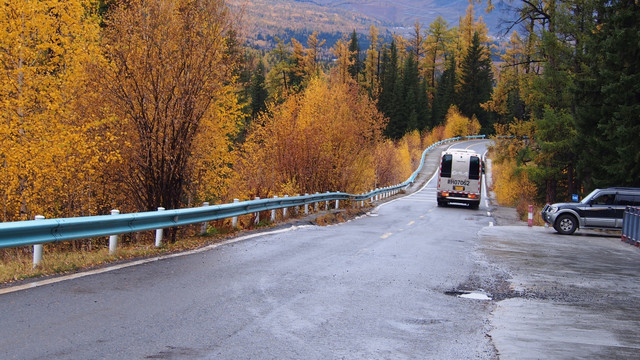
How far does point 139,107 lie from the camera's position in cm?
1471

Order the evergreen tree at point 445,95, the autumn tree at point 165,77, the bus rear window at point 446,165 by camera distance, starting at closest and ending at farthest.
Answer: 1. the autumn tree at point 165,77
2. the bus rear window at point 446,165
3. the evergreen tree at point 445,95

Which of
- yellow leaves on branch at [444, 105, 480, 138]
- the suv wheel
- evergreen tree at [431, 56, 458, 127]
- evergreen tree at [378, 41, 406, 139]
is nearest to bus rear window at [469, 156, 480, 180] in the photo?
the suv wheel

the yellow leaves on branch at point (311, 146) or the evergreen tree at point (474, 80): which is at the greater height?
the evergreen tree at point (474, 80)

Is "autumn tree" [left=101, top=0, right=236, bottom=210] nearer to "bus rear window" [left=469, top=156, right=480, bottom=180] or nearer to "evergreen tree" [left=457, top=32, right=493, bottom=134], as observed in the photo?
"bus rear window" [left=469, top=156, right=480, bottom=180]

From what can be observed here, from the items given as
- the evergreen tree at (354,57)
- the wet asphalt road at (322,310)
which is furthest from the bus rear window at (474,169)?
the evergreen tree at (354,57)

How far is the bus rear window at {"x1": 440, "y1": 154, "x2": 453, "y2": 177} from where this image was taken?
39062 mm

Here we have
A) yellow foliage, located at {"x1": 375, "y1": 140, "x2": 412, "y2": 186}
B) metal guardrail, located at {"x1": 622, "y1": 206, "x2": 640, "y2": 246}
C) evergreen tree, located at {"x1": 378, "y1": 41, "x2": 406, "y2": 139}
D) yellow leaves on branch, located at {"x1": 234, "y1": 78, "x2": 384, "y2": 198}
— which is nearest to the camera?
metal guardrail, located at {"x1": 622, "y1": 206, "x2": 640, "y2": 246}

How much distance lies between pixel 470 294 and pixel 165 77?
9.56 meters

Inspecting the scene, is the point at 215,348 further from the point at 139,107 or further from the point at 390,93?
the point at 390,93

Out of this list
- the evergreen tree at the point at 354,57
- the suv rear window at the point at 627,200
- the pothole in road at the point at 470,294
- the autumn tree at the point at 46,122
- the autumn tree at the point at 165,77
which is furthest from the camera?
the evergreen tree at the point at 354,57

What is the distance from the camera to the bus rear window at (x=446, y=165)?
39062 mm

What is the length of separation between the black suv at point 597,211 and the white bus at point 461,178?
15953 mm

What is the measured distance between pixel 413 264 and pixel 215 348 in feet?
22.2

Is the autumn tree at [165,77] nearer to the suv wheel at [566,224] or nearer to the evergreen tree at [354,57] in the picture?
the suv wheel at [566,224]
